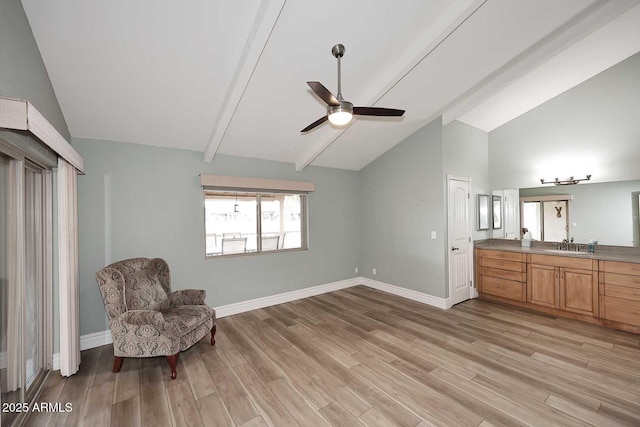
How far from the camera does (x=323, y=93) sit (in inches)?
79.1

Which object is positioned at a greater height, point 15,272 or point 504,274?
point 15,272

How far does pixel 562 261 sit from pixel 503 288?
917 mm

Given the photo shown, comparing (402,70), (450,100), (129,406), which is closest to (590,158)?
(450,100)

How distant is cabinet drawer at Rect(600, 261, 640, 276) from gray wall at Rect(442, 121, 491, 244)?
1.64 meters

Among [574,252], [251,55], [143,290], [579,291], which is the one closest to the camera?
[251,55]

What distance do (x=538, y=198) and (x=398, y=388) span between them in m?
4.04

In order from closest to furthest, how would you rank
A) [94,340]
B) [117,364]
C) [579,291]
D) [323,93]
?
[323,93] < [117,364] < [94,340] < [579,291]

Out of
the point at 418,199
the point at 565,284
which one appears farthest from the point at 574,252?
the point at 418,199

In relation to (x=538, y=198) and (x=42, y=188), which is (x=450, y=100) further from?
(x=42, y=188)

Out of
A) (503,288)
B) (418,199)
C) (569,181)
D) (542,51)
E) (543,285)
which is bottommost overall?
(503,288)

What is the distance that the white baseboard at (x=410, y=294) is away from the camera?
13.6 feet

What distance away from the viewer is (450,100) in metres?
3.69

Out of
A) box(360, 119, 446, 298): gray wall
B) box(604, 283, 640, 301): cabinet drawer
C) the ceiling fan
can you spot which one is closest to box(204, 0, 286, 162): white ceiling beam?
the ceiling fan

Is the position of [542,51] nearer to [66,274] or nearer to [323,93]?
[323,93]
